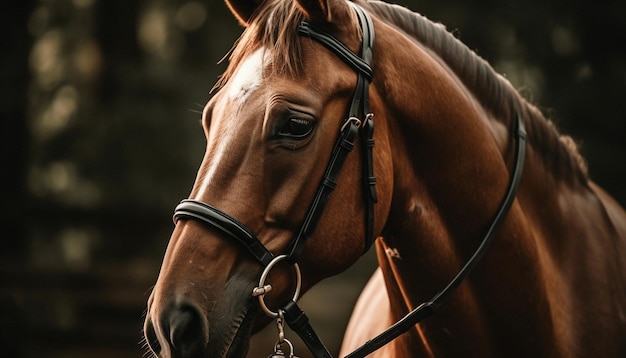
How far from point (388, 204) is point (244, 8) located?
0.75 metres

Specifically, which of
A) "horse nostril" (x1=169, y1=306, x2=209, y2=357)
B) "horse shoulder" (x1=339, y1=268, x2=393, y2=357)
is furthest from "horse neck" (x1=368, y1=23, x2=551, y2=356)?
"horse nostril" (x1=169, y1=306, x2=209, y2=357)

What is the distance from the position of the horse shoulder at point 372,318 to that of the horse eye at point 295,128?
0.87 meters

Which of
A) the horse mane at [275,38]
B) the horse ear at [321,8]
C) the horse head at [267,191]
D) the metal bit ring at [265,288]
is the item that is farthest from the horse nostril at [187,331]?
the horse ear at [321,8]

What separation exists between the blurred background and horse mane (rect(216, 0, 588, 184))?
4925 millimetres

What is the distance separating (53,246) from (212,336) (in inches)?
312

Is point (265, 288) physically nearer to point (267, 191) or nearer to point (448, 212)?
point (267, 191)

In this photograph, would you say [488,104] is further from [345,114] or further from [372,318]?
[372,318]

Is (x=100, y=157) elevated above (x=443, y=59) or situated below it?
below

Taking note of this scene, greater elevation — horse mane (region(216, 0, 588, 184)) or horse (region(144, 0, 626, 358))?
horse mane (region(216, 0, 588, 184))

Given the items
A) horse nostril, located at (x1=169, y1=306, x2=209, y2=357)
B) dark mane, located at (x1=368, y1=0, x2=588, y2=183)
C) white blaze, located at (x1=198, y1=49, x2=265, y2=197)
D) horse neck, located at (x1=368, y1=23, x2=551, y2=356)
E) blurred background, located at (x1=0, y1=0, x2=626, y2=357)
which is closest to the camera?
horse nostril, located at (x1=169, y1=306, x2=209, y2=357)

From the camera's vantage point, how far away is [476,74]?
2195 mm

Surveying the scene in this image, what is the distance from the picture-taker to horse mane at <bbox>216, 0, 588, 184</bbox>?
1.84m

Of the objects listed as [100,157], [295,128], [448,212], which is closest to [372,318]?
[448,212]

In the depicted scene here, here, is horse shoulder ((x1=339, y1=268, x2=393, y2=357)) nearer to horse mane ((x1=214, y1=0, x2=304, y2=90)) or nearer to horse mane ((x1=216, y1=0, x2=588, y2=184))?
horse mane ((x1=216, y1=0, x2=588, y2=184))
